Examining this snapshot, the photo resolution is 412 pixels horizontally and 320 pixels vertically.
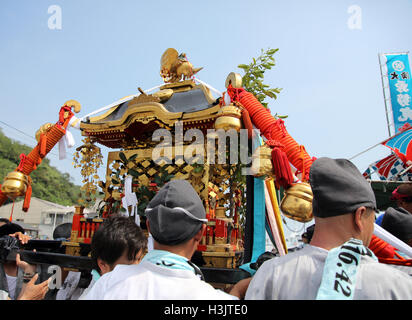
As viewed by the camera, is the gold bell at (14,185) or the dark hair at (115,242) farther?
the gold bell at (14,185)

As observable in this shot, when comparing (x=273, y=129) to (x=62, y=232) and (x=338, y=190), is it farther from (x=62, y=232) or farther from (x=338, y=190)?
(x=62, y=232)

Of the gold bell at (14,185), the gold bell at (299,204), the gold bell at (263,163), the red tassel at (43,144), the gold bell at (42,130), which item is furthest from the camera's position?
the gold bell at (42,130)

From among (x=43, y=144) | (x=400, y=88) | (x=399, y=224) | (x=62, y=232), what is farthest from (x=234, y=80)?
(x=400, y=88)

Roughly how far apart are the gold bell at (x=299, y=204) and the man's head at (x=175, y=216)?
1.04m

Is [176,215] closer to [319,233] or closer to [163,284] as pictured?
[163,284]

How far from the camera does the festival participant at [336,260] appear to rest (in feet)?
3.25

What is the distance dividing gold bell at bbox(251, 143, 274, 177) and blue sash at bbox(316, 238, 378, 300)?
1.41m

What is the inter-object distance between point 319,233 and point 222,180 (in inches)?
139

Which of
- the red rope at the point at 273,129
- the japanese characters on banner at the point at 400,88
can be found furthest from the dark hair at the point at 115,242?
the japanese characters on banner at the point at 400,88

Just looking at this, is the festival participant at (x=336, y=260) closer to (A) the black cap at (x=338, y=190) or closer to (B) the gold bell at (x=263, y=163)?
(A) the black cap at (x=338, y=190)

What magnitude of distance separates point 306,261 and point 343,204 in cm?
28

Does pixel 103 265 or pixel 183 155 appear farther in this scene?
pixel 183 155

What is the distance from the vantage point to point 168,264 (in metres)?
1.20

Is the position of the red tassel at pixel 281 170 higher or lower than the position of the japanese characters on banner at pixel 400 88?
lower
